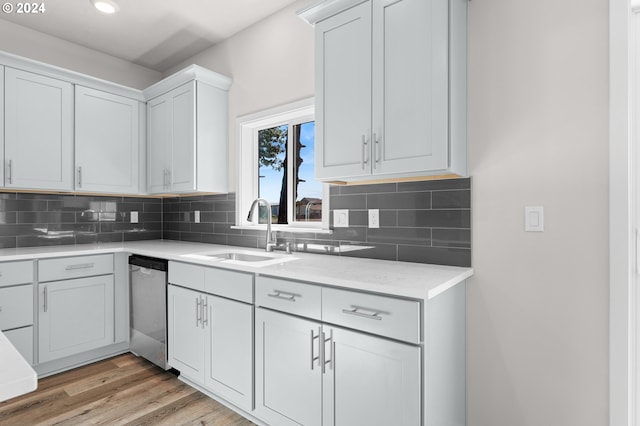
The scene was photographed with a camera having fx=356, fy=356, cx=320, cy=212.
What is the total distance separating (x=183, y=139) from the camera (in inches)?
118

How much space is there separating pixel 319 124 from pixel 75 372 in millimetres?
2586

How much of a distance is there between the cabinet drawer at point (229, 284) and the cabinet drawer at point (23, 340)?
4.59 ft

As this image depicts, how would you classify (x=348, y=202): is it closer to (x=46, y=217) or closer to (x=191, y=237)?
(x=191, y=237)

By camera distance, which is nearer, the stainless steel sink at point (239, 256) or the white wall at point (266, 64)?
the white wall at point (266, 64)

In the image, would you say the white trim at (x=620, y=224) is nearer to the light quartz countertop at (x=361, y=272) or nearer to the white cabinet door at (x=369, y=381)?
the light quartz countertop at (x=361, y=272)

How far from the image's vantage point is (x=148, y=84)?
3.72 meters

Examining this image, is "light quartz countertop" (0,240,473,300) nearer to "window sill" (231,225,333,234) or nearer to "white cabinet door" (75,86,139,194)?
"window sill" (231,225,333,234)

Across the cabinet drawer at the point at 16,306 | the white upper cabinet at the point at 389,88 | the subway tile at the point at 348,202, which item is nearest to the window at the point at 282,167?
the subway tile at the point at 348,202

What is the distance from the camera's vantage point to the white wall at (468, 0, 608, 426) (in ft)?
4.93

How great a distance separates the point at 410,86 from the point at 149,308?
7.85 feet

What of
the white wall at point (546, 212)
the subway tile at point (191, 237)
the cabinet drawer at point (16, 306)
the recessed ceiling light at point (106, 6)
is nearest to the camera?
the white wall at point (546, 212)

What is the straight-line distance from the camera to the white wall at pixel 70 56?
287cm

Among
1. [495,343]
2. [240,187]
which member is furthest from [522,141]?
[240,187]

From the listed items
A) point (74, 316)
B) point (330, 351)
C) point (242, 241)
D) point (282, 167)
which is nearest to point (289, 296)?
point (330, 351)
